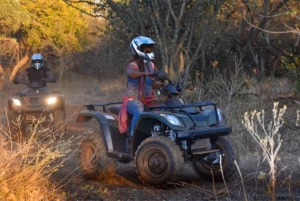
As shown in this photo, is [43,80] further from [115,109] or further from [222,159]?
[222,159]

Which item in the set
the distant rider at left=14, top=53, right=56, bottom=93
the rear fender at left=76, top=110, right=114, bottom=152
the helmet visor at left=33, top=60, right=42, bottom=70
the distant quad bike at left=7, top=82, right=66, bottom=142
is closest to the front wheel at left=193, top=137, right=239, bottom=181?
the rear fender at left=76, top=110, right=114, bottom=152

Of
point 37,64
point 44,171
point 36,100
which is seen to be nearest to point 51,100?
point 36,100

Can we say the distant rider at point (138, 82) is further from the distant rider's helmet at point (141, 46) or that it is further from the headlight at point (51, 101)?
the headlight at point (51, 101)

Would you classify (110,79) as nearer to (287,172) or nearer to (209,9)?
(209,9)

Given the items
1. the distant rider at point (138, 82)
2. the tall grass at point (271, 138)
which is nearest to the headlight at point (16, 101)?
the distant rider at point (138, 82)

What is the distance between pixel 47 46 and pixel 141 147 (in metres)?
29.5

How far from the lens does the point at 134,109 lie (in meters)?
8.21

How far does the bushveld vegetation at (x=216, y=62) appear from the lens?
22.1 feet

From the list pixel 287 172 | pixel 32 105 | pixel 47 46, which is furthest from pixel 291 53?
pixel 47 46

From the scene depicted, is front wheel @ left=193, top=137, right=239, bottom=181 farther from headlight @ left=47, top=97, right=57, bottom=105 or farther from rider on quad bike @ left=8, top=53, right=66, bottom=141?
headlight @ left=47, top=97, right=57, bottom=105

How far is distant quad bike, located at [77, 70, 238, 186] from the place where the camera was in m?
7.77

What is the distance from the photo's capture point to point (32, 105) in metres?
13.6

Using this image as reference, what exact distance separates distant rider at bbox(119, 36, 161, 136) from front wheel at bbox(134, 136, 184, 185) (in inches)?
17.7

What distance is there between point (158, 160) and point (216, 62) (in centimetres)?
1047
